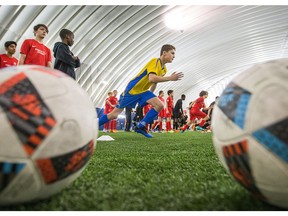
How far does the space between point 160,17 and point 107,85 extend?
6.23 metres

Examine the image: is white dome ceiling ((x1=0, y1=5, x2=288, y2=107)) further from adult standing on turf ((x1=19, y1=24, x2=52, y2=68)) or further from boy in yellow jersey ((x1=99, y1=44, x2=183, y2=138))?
boy in yellow jersey ((x1=99, y1=44, x2=183, y2=138))

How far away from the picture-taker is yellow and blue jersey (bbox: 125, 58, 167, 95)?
549cm

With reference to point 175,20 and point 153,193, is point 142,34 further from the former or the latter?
point 153,193

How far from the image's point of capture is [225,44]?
19.6 metres

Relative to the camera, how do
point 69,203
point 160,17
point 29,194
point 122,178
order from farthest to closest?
point 160,17, point 122,178, point 69,203, point 29,194

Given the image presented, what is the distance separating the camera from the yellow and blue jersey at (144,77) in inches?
216

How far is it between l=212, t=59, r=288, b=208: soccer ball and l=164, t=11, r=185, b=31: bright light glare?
13019 millimetres

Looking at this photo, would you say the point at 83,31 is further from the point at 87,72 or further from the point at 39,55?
the point at 39,55

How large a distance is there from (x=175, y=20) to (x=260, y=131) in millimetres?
13524

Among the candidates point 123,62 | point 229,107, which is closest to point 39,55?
point 229,107

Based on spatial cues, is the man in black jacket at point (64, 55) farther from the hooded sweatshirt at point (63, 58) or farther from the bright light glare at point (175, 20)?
the bright light glare at point (175, 20)

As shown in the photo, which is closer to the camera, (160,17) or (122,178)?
Answer: (122,178)

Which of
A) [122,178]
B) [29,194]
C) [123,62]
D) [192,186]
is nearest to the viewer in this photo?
[29,194]

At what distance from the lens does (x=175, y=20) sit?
13797 mm
